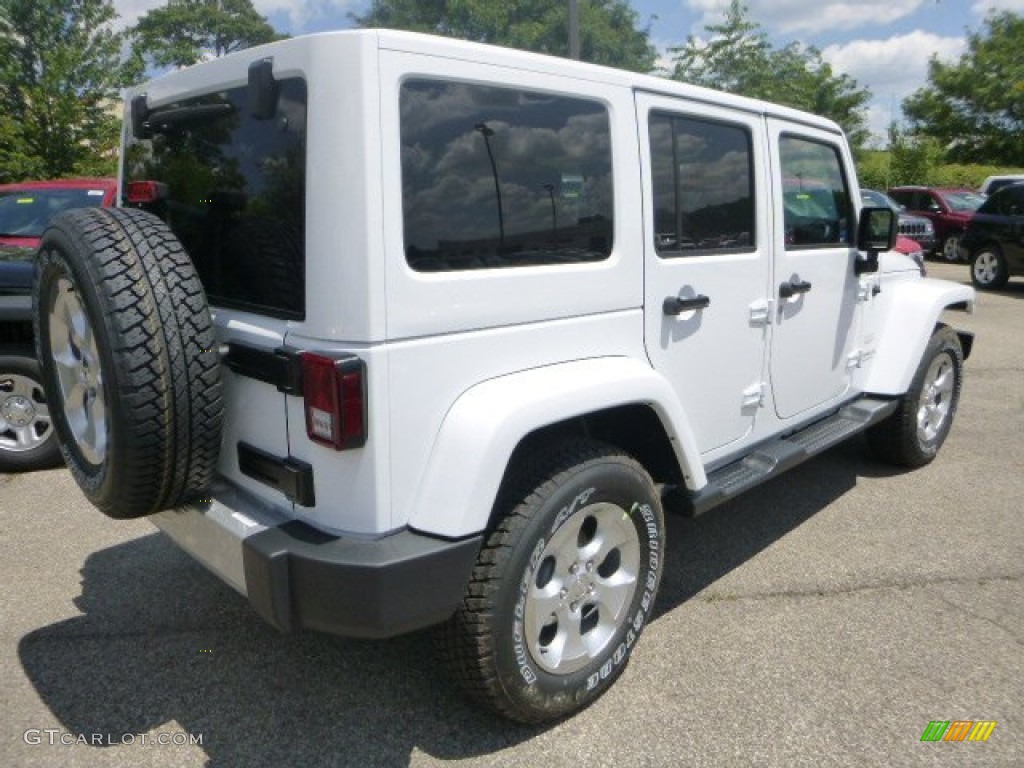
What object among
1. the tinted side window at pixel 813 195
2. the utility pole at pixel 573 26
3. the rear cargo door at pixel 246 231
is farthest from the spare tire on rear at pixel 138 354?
the utility pole at pixel 573 26

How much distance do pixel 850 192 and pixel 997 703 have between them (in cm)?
249

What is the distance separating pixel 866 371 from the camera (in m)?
4.30

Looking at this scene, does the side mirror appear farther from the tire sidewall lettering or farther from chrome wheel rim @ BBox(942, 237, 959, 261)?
chrome wheel rim @ BBox(942, 237, 959, 261)

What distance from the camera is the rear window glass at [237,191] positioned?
2.08 meters

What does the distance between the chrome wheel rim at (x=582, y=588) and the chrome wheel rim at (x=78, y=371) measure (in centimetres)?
134

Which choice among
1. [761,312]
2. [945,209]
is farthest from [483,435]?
[945,209]

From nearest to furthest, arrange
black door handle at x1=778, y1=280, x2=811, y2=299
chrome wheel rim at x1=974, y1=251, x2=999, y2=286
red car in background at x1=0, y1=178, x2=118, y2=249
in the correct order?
black door handle at x1=778, y1=280, x2=811, y2=299, red car in background at x1=0, y1=178, x2=118, y2=249, chrome wheel rim at x1=974, y1=251, x2=999, y2=286

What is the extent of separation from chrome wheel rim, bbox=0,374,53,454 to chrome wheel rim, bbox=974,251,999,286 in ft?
43.4

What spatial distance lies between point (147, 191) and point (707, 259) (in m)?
1.99

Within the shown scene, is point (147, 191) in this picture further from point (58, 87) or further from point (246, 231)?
point (58, 87)

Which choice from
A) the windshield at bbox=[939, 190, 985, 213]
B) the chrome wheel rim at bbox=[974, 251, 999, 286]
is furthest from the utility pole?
the windshield at bbox=[939, 190, 985, 213]

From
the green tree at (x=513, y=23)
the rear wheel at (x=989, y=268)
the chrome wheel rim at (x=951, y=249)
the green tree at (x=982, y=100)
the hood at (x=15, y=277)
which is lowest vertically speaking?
the hood at (x=15, y=277)

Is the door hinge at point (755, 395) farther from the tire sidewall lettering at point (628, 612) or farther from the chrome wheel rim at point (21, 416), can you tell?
the chrome wheel rim at point (21, 416)

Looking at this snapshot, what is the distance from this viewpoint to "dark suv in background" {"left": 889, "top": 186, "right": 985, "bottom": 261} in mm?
16250
